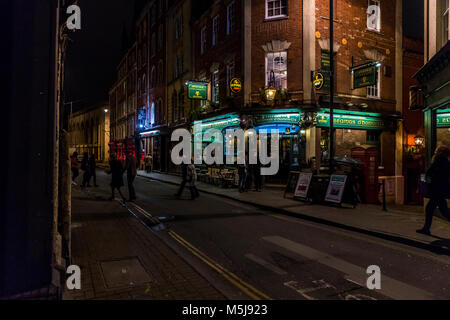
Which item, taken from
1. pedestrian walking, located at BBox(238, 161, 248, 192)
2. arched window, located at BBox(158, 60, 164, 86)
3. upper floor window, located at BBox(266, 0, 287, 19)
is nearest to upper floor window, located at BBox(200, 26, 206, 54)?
upper floor window, located at BBox(266, 0, 287, 19)

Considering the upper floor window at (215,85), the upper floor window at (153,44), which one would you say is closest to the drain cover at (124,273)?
the upper floor window at (215,85)

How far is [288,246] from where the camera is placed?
614cm

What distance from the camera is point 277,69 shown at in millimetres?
16578

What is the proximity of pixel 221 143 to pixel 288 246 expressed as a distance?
1403 cm

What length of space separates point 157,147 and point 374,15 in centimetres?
2168

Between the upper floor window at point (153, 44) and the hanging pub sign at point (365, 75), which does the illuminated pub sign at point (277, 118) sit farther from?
the upper floor window at point (153, 44)

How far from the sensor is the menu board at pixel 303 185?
1185 cm

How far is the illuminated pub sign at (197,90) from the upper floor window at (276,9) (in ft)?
18.0

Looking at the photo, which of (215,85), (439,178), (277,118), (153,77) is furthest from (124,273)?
(153,77)

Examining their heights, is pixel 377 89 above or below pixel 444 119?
above

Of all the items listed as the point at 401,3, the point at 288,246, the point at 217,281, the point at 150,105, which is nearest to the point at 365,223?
the point at 288,246

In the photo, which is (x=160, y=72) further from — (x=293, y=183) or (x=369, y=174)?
(x=369, y=174)

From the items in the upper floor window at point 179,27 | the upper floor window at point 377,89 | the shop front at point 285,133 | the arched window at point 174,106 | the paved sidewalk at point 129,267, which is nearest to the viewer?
the paved sidewalk at point 129,267

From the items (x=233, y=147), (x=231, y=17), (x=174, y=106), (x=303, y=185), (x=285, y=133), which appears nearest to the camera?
(x=303, y=185)
